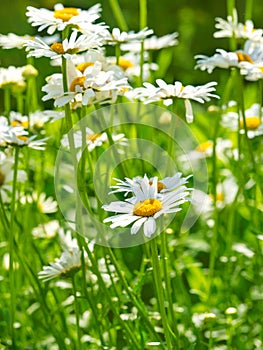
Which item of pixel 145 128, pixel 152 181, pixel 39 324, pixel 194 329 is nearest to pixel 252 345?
pixel 194 329

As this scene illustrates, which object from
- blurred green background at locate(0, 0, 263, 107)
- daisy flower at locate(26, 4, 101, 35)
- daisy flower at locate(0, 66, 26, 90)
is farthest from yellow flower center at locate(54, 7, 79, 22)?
blurred green background at locate(0, 0, 263, 107)

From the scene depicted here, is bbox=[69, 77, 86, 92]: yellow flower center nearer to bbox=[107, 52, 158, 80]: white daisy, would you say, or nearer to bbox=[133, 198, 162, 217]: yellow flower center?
bbox=[133, 198, 162, 217]: yellow flower center

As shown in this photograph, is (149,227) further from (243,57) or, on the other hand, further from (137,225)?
(243,57)

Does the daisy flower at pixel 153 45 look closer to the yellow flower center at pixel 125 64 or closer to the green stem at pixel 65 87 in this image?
the yellow flower center at pixel 125 64

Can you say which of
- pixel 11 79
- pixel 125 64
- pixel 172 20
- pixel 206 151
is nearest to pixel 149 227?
pixel 11 79

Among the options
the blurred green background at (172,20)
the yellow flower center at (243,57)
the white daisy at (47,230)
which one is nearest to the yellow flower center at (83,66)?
the yellow flower center at (243,57)

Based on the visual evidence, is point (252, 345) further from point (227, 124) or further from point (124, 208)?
point (124, 208)

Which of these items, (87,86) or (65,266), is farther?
(65,266)
